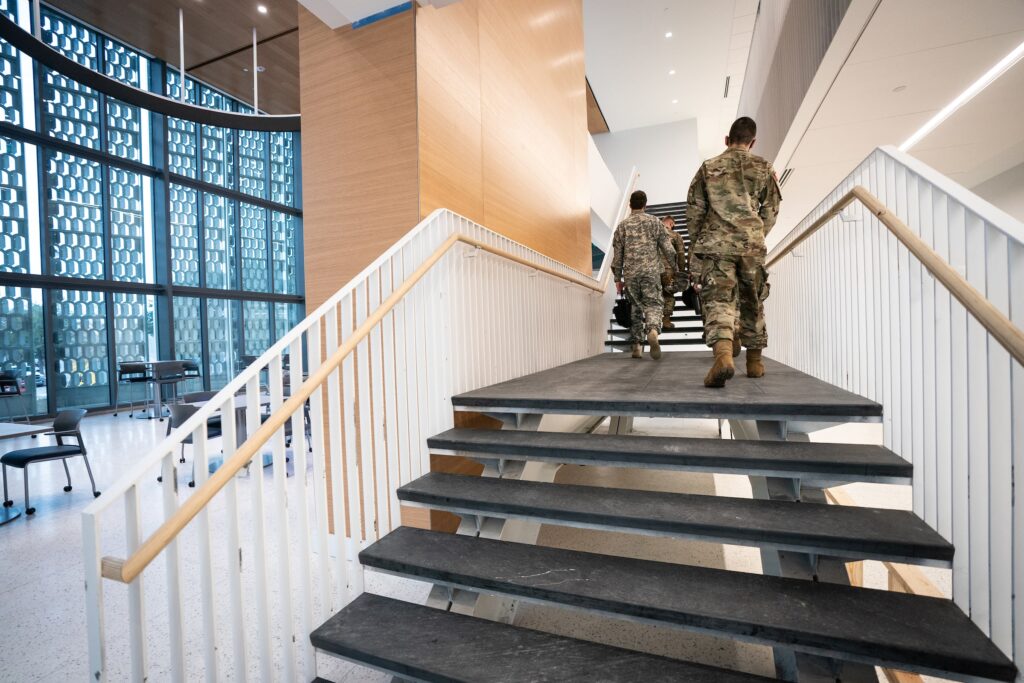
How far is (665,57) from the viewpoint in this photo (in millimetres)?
9352

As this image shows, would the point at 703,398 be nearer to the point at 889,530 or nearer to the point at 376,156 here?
the point at 889,530

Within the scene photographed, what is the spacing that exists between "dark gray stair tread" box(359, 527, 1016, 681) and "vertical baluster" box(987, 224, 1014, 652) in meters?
0.10

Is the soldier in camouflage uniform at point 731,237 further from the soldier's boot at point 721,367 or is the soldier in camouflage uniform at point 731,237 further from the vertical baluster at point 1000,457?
the vertical baluster at point 1000,457

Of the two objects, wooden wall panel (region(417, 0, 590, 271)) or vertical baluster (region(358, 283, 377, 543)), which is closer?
vertical baluster (region(358, 283, 377, 543))

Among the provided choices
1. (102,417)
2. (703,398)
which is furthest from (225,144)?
(703,398)

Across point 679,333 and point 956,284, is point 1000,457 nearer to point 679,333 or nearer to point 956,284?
point 956,284

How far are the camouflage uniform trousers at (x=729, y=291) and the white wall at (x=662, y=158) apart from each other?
10.4 m

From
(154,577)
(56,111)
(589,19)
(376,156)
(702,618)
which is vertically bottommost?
(154,577)

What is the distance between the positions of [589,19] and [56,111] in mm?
8949

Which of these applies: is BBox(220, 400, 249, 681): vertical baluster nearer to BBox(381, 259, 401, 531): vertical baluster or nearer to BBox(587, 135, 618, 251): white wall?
BBox(381, 259, 401, 531): vertical baluster

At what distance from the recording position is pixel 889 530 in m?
1.53

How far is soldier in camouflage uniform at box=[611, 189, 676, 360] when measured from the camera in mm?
4453

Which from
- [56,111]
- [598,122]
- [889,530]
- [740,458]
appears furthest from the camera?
[598,122]

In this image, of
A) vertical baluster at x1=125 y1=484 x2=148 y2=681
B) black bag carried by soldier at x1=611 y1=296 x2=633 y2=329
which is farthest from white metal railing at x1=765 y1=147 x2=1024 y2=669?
black bag carried by soldier at x1=611 y1=296 x2=633 y2=329
